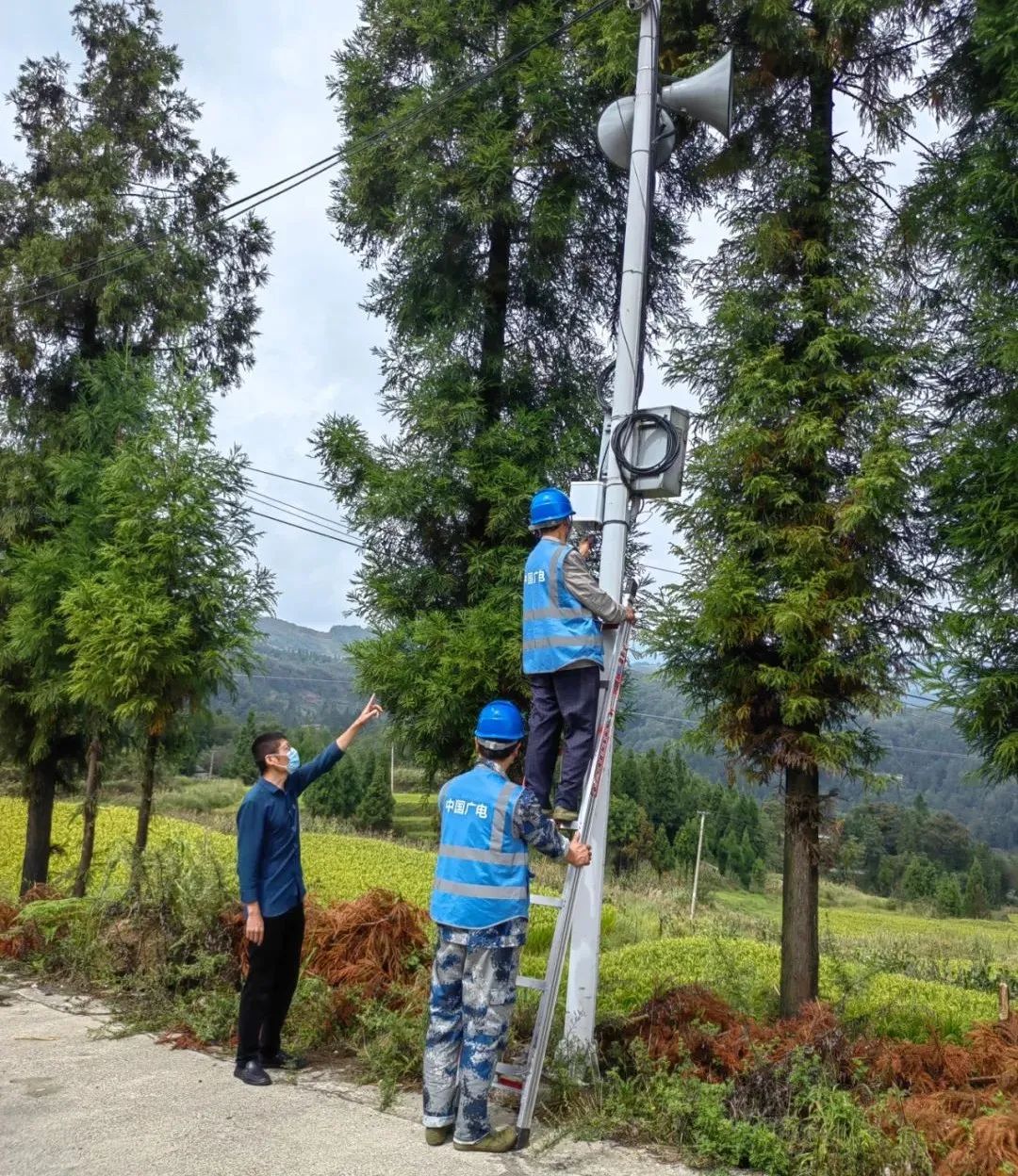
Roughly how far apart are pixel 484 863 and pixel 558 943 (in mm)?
653

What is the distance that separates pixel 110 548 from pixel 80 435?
13.3 ft

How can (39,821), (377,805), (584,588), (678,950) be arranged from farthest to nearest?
1. (377,805)
2. (39,821)
3. (678,950)
4. (584,588)

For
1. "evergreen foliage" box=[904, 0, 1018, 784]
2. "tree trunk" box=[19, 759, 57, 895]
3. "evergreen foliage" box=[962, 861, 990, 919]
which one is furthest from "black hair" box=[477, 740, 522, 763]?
"evergreen foliage" box=[962, 861, 990, 919]

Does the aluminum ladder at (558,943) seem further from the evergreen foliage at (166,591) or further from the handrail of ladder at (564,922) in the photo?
the evergreen foliage at (166,591)

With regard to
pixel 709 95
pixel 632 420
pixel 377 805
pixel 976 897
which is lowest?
pixel 976 897

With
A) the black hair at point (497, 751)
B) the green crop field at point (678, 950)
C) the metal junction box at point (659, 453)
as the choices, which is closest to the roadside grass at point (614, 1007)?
the green crop field at point (678, 950)

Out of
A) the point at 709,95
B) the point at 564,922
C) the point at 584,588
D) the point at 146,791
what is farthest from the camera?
the point at 146,791

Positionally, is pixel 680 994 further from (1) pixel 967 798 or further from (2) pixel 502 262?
(1) pixel 967 798

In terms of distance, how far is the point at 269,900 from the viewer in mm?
6328

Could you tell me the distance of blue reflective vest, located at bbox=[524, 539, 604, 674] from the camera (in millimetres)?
5984

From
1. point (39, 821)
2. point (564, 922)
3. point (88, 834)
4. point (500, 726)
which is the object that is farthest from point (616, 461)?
point (39, 821)

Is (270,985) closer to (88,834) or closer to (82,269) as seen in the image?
(88,834)

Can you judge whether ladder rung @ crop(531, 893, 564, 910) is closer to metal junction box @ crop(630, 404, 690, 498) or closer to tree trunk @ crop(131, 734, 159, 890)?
metal junction box @ crop(630, 404, 690, 498)

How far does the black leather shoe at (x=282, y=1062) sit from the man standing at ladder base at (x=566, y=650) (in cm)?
214
